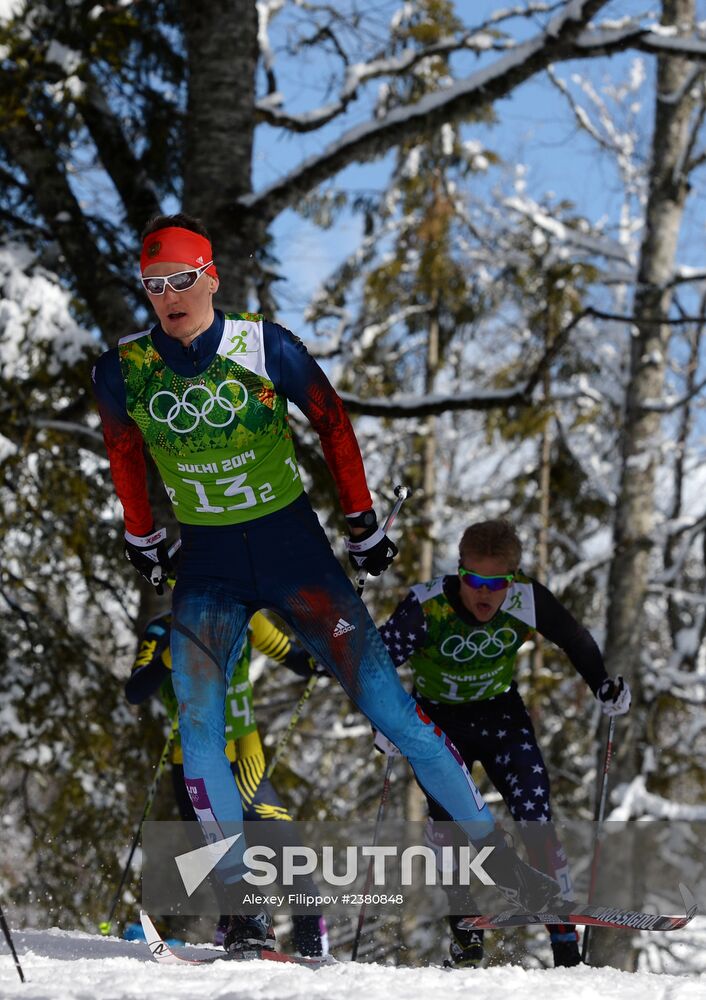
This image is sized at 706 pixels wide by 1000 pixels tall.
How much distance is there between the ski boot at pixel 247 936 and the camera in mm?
3500

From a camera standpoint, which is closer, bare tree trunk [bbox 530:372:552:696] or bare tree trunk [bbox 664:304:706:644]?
bare tree trunk [bbox 530:372:552:696]

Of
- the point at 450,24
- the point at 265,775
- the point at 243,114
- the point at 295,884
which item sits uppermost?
the point at 450,24

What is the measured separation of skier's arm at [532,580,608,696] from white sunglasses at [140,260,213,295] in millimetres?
1889

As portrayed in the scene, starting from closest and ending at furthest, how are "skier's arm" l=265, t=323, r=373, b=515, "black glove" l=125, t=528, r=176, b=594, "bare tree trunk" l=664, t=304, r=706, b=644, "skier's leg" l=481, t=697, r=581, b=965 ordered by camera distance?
"skier's arm" l=265, t=323, r=373, b=515 → "black glove" l=125, t=528, r=176, b=594 → "skier's leg" l=481, t=697, r=581, b=965 → "bare tree trunk" l=664, t=304, r=706, b=644

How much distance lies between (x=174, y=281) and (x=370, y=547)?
1068 millimetres

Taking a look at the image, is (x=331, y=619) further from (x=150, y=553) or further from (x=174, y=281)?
(x=174, y=281)

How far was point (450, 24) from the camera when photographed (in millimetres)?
15531

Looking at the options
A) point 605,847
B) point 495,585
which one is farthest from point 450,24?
point 495,585

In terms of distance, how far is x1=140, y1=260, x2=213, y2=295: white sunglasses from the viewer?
11.2 ft

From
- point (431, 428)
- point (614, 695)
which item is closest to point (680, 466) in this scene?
point (431, 428)

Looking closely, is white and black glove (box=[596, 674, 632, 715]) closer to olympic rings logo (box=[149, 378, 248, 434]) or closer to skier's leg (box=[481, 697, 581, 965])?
skier's leg (box=[481, 697, 581, 965])

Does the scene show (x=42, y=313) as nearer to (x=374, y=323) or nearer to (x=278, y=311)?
(x=278, y=311)

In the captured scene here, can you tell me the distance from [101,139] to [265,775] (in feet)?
20.9

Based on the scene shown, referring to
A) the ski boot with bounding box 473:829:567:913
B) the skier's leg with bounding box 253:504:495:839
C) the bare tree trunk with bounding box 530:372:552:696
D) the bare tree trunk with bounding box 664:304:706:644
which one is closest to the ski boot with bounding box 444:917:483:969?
the ski boot with bounding box 473:829:567:913
